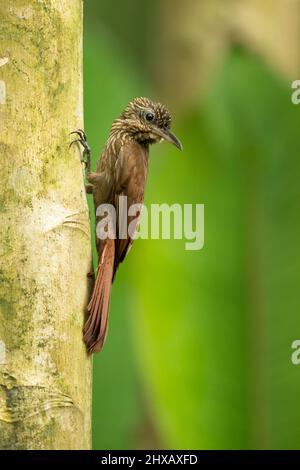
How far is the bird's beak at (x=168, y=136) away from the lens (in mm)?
3494

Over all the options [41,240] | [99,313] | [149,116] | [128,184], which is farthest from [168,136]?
[41,240]

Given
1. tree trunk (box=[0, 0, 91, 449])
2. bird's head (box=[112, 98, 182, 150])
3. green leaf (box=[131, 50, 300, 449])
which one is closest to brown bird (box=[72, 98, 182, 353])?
bird's head (box=[112, 98, 182, 150])

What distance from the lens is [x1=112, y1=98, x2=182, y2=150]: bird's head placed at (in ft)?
12.0

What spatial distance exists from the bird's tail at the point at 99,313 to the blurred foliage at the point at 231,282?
619 mm

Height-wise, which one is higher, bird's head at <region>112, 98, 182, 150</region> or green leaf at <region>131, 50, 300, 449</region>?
bird's head at <region>112, 98, 182, 150</region>

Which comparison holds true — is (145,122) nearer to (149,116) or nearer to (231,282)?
(149,116)

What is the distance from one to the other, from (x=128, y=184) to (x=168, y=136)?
247mm

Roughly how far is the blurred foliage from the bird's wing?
0.07m

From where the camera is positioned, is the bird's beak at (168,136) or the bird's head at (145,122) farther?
the bird's head at (145,122)

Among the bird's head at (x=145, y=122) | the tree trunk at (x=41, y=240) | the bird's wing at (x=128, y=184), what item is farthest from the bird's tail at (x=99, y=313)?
the bird's head at (x=145, y=122)

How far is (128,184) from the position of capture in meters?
3.50

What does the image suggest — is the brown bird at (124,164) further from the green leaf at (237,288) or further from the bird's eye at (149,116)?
the green leaf at (237,288)

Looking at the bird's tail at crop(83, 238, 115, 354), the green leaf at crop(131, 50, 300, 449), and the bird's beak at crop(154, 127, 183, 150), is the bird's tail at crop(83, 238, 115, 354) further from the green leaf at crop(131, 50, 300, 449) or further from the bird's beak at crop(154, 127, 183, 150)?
the bird's beak at crop(154, 127, 183, 150)

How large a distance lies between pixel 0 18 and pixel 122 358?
1918 millimetres
